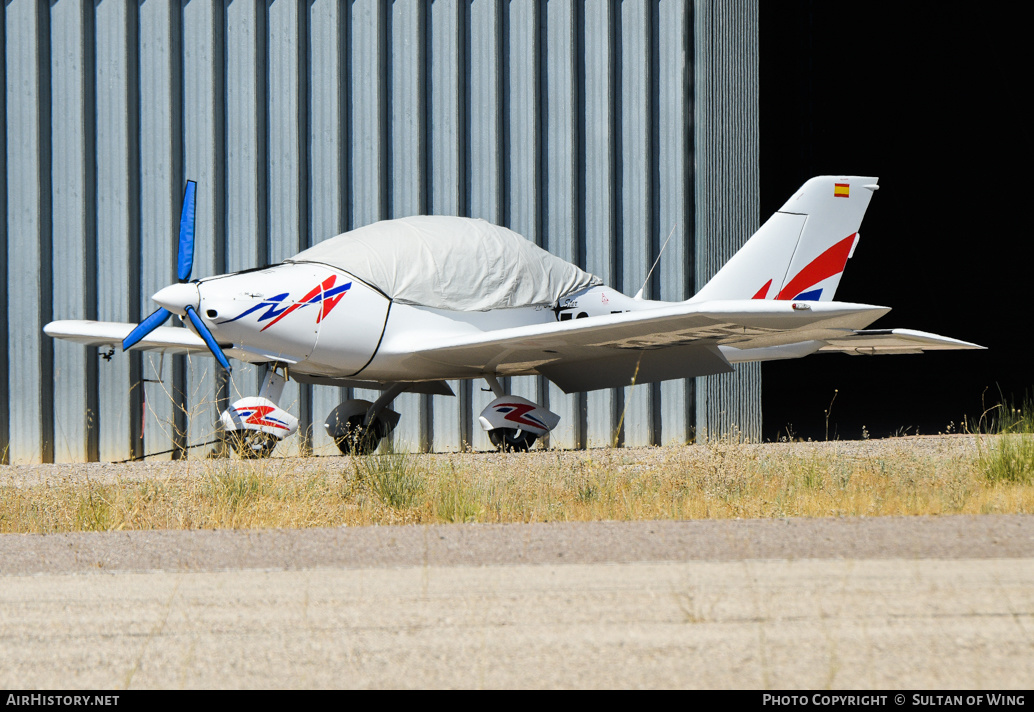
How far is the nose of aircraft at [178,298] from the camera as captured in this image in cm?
823

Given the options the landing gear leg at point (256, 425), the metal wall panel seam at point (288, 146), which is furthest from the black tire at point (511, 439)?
the metal wall panel seam at point (288, 146)

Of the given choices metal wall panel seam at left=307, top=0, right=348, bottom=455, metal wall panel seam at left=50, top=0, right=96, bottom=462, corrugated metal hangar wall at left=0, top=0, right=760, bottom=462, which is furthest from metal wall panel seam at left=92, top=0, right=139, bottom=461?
metal wall panel seam at left=307, top=0, right=348, bottom=455

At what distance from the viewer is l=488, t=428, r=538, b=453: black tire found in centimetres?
925

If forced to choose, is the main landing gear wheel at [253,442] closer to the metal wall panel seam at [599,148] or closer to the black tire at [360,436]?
the black tire at [360,436]

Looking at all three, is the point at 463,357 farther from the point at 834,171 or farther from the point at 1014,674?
the point at 834,171

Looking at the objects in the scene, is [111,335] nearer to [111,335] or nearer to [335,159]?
[111,335]

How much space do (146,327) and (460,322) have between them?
9.19 feet

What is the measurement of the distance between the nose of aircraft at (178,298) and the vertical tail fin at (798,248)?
5.24m

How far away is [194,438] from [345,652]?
346 inches

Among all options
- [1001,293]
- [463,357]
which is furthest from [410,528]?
[1001,293]

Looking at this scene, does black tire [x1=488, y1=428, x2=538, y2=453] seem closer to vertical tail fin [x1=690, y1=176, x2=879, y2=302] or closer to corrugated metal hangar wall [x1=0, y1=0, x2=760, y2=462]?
corrugated metal hangar wall [x1=0, y1=0, x2=760, y2=462]

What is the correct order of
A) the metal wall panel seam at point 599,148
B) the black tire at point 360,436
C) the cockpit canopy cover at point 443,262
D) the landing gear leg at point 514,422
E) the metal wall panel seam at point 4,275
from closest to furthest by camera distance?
the cockpit canopy cover at point 443,262, the landing gear leg at point 514,422, the black tire at point 360,436, the metal wall panel seam at point 4,275, the metal wall panel seam at point 599,148

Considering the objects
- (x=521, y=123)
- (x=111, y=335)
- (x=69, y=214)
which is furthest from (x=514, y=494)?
(x=69, y=214)

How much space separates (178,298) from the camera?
825 cm
